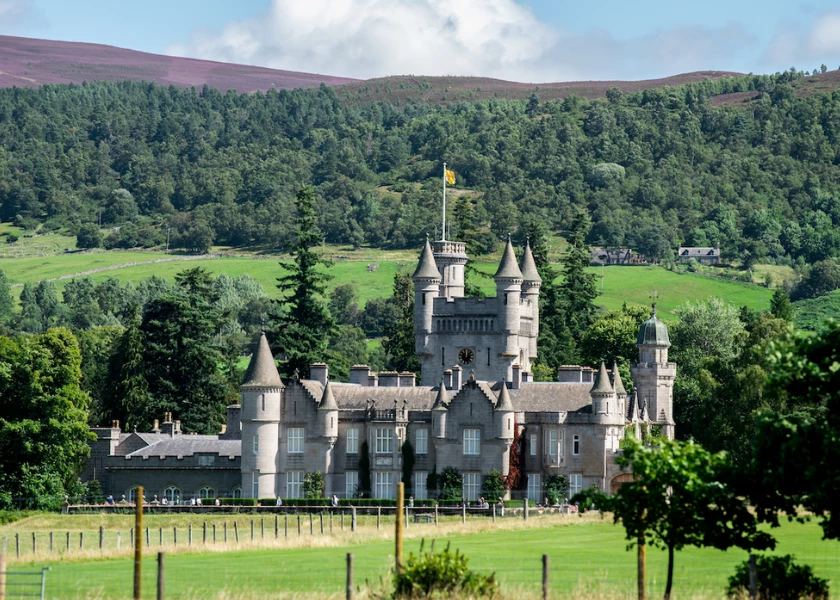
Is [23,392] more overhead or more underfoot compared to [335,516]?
more overhead

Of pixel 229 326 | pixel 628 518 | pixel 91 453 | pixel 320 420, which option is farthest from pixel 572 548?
pixel 229 326

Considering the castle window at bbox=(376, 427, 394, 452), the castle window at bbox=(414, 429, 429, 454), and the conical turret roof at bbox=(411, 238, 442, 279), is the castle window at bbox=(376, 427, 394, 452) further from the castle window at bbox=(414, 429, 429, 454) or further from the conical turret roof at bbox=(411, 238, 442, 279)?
the conical turret roof at bbox=(411, 238, 442, 279)

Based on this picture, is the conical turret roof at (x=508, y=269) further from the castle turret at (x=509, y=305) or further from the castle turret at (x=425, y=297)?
the castle turret at (x=425, y=297)

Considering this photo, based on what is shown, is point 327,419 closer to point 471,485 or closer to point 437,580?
point 471,485

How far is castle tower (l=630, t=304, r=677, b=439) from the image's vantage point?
101 m

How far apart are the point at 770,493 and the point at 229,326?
157 meters

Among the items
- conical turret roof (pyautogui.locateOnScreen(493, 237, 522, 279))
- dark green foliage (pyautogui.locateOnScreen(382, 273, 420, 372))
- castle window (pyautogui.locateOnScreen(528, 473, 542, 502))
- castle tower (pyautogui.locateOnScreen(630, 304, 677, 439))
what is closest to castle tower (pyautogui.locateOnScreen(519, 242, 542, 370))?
conical turret roof (pyautogui.locateOnScreen(493, 237, 522, 279))

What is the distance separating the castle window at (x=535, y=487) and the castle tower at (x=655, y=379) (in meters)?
16.1

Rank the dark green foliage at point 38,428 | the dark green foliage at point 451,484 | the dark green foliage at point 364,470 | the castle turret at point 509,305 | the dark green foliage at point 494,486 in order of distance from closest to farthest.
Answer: the dark green foliage at point 38,428 → the dark green foliage at point 494,486 → the dark green foliage at point 451,484 → the dark green foliage at point 364,470 → the castle turret at point 509,305

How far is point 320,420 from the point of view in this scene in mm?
88500

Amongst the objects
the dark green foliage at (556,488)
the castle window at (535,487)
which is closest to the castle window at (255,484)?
the castle window at (535,487)

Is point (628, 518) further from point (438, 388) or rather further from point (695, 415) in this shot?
point (695, 415)

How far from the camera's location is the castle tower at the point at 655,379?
100938 mm

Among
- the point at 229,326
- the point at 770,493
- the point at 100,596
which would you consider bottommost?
the point at 100,596
